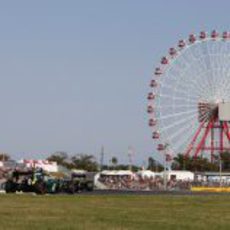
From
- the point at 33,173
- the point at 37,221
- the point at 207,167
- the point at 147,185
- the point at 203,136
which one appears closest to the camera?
the point at 37,221

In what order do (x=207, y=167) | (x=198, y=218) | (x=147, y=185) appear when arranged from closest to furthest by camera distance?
(x=198, y=218)
(x=147, y=185)
(x=207, y=167)

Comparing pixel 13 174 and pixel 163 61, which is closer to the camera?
pixel 13 174

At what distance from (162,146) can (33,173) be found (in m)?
43.2

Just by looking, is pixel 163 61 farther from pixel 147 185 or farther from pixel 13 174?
pixel 13 174

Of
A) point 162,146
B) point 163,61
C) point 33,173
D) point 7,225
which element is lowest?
point 7,225

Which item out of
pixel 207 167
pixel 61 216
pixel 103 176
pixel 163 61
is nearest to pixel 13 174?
pixel 61 216

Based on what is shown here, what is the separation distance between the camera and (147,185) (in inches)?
3841

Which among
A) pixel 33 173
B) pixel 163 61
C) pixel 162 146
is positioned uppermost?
pixel 163 61

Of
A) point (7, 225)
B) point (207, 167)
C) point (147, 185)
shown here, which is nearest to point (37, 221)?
point (7, 225)

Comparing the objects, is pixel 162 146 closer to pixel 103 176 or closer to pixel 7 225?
pixel 103 176

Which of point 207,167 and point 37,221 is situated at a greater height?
point 207,167

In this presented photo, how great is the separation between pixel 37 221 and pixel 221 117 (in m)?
91.3

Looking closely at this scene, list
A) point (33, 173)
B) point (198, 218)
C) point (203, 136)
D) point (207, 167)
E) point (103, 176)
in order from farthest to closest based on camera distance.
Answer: point (207, 167)
point (103, 176)
point (203, 136)
point (33, 173)
point (198, 218)

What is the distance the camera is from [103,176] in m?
128
